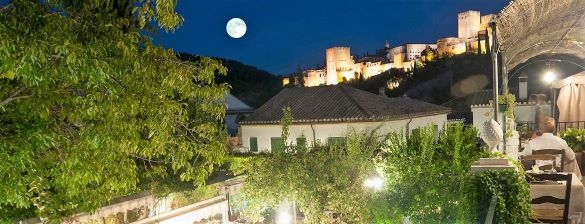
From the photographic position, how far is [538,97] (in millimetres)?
21531

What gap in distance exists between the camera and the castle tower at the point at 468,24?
A: 3469 inches

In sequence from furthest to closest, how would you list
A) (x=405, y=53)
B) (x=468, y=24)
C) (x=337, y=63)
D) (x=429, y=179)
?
(x=405, y=53)
(x=337, y=63)
(x=468, y=24)
(x=429, y=179)

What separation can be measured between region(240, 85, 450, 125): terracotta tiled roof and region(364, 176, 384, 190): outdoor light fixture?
671 inches

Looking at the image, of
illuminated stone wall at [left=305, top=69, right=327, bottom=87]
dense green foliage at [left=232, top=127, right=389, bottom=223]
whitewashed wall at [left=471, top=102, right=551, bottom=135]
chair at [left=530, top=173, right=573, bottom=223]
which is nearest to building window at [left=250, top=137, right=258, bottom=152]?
whitewashed wall at [left=471, top=102, right=551, bottom=135]

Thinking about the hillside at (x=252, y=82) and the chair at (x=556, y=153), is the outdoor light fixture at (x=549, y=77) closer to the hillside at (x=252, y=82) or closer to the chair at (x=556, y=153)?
the chair at (x=556, y=153)

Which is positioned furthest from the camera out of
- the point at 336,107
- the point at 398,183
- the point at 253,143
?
the point at 253,143

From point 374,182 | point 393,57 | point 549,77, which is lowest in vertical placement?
point 374,182

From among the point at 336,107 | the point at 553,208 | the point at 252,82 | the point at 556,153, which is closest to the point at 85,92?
the point at 553,208

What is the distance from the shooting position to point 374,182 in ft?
24.6

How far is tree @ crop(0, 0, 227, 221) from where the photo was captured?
4023 mm

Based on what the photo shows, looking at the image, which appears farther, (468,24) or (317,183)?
(468,24)

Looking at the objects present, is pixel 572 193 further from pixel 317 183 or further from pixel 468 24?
pixel 468 24

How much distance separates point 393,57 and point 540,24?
92.6m

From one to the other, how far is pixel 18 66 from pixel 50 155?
1.62 m
